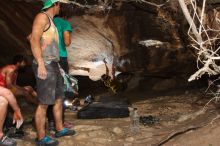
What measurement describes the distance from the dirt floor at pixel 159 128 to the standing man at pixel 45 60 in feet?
1.94

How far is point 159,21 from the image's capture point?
8289 millimetres

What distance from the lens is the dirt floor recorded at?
218 inches

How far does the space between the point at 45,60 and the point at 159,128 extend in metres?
2.16

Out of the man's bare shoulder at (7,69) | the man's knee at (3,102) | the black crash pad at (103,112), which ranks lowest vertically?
the black crash pad at (103,112)

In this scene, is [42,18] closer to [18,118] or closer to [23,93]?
[18,118]

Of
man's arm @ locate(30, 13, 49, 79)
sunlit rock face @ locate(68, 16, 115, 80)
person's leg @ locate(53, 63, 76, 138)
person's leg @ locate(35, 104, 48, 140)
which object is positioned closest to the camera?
man's arm @ locate(30, 13, 49, 79)

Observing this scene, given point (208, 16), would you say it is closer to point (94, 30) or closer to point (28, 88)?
point (94, 30)

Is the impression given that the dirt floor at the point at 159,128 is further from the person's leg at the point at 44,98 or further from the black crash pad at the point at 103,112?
the person's leg at the point at 44,98

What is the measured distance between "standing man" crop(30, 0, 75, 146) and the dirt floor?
0.59m

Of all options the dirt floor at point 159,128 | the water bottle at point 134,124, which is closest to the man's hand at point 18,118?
the dirt floor at point 159,128

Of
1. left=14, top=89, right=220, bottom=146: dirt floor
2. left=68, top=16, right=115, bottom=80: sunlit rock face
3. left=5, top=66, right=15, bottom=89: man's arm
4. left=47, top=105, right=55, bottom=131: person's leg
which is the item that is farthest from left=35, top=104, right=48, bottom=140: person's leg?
left=68, top=16, right=115, bottom=80: sunlit rock face

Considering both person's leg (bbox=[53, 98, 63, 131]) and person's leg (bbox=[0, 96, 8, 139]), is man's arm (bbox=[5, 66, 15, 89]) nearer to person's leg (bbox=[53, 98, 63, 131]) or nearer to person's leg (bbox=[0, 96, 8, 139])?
person's leg (bbox=[0, 96, 8, 139])

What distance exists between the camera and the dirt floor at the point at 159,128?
5530 millimetres

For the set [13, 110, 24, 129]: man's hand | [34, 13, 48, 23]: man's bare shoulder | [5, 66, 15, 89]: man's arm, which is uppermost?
[34, 13, 48, 23]: man's bare shoulder
